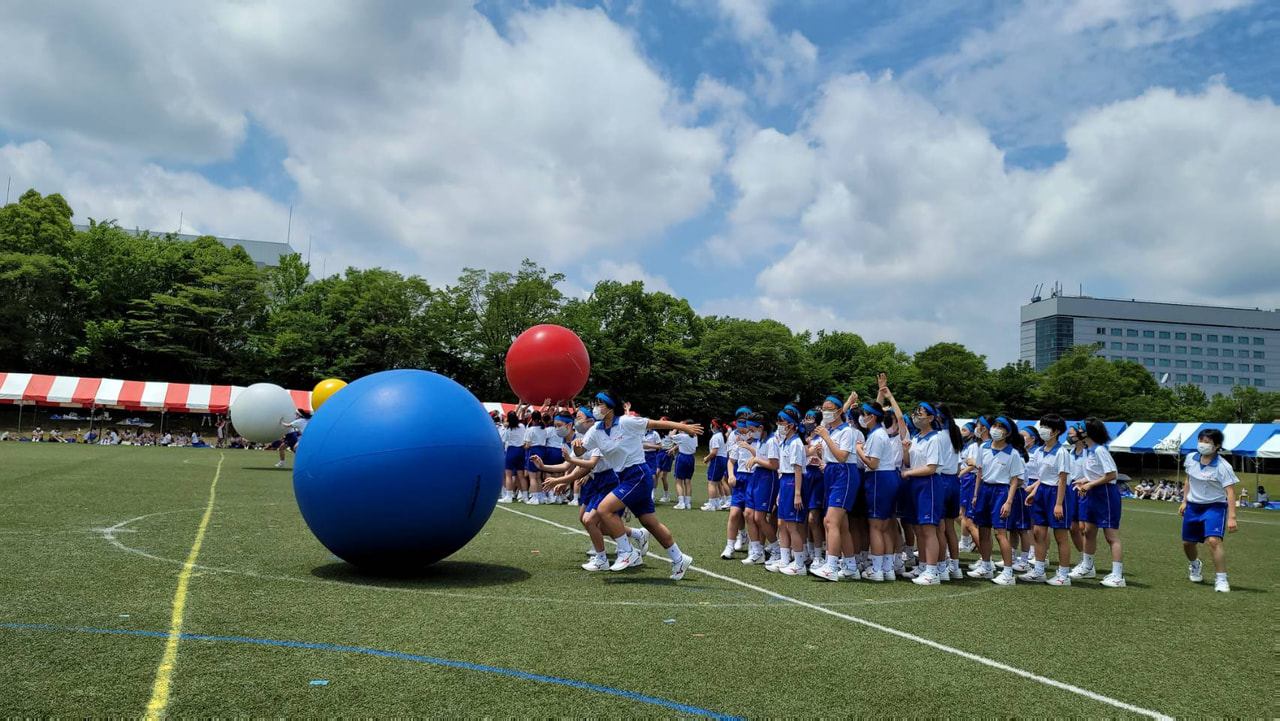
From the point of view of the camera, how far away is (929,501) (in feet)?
33.1

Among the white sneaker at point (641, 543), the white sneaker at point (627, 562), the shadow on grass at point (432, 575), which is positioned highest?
the white sneaker at point (641, 543)

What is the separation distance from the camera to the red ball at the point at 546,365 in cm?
2003

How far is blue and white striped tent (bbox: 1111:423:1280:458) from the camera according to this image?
3234cm

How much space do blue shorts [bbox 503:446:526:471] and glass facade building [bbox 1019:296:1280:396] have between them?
499ft

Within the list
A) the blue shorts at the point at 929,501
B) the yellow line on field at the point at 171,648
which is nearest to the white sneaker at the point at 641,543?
the blue shorts at the point at 929,501

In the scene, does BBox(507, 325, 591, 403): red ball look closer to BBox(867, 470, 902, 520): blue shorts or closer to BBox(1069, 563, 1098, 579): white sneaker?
BBox(867, 470, 902, 520): blue shorts

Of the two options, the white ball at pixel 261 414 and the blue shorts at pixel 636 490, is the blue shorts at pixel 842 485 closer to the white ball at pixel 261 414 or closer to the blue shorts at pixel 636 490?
the blue shorts at pixel 636 490

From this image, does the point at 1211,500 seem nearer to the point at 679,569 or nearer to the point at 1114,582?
the point at 1114,582

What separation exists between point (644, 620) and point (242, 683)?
11.1ft

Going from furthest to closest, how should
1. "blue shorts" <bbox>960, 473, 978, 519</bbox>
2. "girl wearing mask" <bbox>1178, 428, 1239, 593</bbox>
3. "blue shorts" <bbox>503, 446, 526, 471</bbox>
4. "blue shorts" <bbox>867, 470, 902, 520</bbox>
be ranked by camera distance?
"blue shorts" <bbox>503, 446, 526, 471</bbox> < "blue shorts" <bbox>960, 473, 978, 519</bbox> < "girl wearing mask" <bbox>1178, 428, 1239, 593</bbox> < "blue shorts" <bbox>867, 470, 902, 520</bbox>

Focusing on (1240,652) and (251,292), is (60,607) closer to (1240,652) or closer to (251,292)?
(1240,652)

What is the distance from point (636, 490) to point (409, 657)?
4.28 meters

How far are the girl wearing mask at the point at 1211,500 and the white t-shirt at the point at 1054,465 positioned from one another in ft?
4.54

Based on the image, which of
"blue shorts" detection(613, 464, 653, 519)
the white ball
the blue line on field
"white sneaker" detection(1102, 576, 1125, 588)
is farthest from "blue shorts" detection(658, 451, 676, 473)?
the blue line on field
